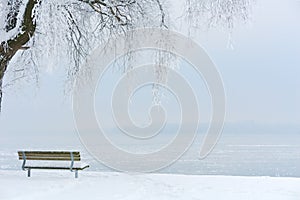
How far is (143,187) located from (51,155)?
206cm

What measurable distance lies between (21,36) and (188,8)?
85.5 inches

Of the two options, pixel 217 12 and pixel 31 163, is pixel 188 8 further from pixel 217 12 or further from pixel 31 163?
pixel 31 163

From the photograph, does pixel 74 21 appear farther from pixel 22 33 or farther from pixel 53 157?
pixel 53 157

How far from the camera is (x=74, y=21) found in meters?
6.54

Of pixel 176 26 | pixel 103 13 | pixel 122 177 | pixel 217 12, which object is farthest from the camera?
pixel 122 177

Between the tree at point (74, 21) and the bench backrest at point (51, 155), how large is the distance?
147cm

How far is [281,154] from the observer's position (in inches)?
332

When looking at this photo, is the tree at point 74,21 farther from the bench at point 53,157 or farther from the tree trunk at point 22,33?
the bench at point 53,157

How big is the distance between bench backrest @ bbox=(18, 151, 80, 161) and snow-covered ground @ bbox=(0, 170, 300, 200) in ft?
1.10

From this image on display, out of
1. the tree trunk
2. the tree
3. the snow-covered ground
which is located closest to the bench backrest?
the snow-covered ground

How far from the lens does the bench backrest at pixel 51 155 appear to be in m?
7.91

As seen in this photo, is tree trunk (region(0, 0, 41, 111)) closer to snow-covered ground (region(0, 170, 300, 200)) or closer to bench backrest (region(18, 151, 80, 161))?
snow-covered ground (region(0, 170, 300, 200))

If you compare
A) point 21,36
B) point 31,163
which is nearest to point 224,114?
point 21,36

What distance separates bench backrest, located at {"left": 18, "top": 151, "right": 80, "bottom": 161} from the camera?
311 inches
